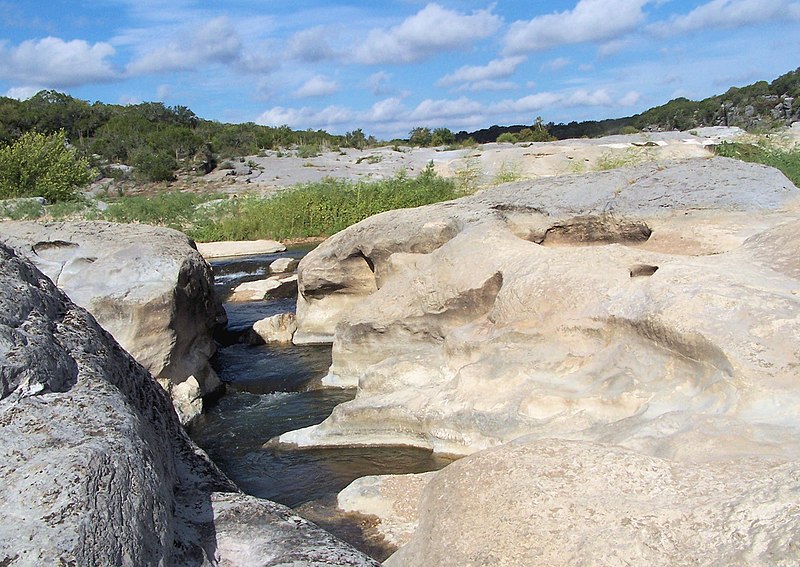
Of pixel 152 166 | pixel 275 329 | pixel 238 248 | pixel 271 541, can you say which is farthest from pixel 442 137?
pixel 271 541

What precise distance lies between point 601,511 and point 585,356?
297 cm

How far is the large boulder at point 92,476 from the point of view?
1777 mm

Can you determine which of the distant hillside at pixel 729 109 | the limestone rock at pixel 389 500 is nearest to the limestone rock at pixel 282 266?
the limestone rock at pixel 389 500

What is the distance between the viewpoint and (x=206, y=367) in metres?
10.0

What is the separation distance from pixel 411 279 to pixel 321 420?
6.88 ft

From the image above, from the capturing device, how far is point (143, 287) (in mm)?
9195

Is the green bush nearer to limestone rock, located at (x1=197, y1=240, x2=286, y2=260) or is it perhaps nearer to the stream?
limestone rock, located at (x1=197, y1=240, x2=286, y2=260)

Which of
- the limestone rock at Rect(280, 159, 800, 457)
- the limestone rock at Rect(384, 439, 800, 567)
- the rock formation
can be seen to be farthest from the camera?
the limestone rock at Rect(280, 159, 800, 457)

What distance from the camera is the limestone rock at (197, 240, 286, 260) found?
21.3 meters

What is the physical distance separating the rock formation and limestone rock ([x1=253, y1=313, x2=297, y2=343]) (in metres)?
0.27

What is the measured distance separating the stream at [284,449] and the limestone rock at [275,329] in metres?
0.21

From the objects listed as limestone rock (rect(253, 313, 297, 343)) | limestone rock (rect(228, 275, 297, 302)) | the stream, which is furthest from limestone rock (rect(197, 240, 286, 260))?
limestone rock (rect(253, 313, 297, 343))

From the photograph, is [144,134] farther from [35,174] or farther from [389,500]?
[389,500]

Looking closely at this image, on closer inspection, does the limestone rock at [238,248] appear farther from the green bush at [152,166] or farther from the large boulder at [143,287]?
the green bush at [152,166]
